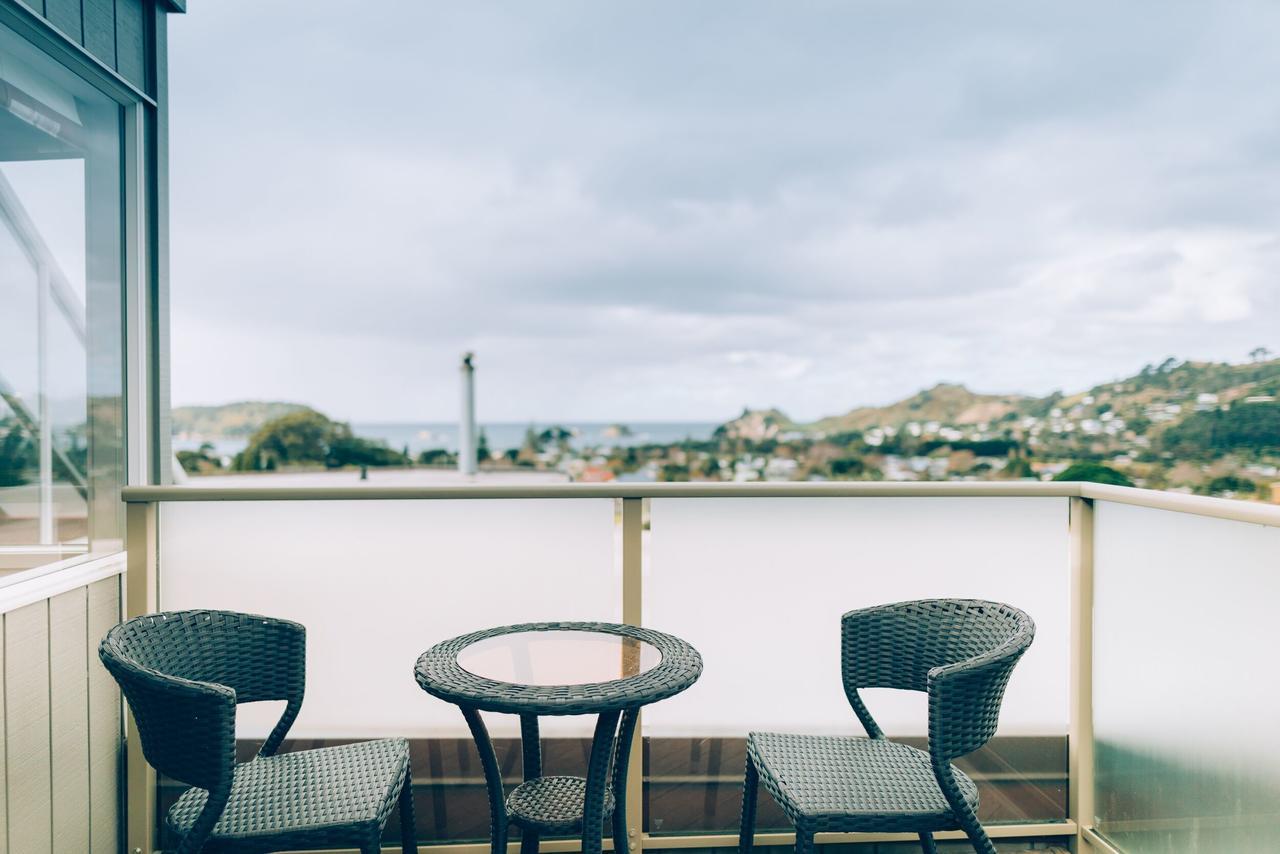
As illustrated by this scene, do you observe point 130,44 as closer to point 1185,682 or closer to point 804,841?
point 804,841

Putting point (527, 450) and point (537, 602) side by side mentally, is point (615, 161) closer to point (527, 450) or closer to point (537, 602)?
point (527, 450)

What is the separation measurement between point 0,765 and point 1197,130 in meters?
21.9

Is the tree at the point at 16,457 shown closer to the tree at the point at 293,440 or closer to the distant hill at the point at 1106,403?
the distant hill at the point at 1106,403

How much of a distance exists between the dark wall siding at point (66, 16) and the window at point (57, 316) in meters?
0.11

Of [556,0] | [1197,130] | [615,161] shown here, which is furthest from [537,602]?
[615,161]

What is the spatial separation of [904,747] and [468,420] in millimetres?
6685

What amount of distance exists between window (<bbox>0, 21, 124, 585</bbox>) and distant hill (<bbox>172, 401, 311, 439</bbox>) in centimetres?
889

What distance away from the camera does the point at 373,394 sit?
92.4ft

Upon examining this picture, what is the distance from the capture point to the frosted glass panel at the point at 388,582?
2.73 meters

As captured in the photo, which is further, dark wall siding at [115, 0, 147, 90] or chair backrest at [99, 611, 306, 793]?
dark wall siding at [115, 0, 147, 90]

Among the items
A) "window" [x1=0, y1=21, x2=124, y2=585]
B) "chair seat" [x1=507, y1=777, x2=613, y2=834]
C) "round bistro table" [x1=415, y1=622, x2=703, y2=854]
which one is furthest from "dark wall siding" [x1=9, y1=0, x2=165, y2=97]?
"chair seat" [x1=507, y1=777, x2=613, y2=834]

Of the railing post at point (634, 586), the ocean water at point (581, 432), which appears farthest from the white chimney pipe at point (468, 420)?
the ocean water at point (581, 432)

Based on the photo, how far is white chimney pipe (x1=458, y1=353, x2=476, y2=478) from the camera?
8.23 m

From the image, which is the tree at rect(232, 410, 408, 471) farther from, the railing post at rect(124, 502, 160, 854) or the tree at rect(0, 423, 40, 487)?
the tree at rect(0, 423, 40, 487)
